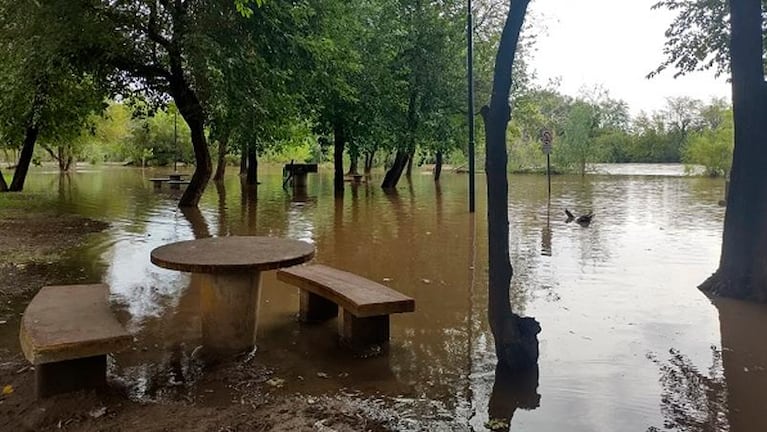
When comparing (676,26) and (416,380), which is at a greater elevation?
(676,26)

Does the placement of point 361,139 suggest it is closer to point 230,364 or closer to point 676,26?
point 676,26

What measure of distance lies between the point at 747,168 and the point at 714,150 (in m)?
23.7

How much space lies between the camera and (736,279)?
5656 mm

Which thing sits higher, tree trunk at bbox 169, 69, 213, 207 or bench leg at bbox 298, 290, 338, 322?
tree trunk at bbox 169, 69, 213, 207

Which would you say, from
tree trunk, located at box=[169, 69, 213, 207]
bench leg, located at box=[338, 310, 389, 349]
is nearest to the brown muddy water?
bench leg, located at box=[338, 310, 389, 349]

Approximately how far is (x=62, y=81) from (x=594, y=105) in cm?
3024

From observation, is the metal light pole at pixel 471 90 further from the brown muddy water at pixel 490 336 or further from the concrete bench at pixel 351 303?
the concrete bench at pixel 351 303

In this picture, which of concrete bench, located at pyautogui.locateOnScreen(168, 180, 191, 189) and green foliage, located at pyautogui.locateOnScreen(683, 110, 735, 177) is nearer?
concrete bench, located at pyautogui.locateOnScreen(168, 180, 191, 189)

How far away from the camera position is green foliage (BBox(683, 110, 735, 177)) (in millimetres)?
25594

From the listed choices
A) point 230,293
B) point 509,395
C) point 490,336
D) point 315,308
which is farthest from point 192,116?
point 509,395

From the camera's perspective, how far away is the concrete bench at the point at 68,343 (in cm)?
299

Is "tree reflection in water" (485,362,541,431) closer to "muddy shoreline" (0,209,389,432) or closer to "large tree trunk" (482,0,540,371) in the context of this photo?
"large tree trunk" (482,0,540,371)

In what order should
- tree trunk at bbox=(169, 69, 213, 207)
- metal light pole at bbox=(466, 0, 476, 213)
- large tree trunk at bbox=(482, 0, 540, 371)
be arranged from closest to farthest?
large tree trunk at bbox=(482, 0, 540, 371)
metal light pole at bbox=(466, 0, 476, 213)
tree trunk at bbox=(169, 69, 213, 207)

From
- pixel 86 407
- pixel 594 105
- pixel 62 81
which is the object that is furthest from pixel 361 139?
pixel 594 105
